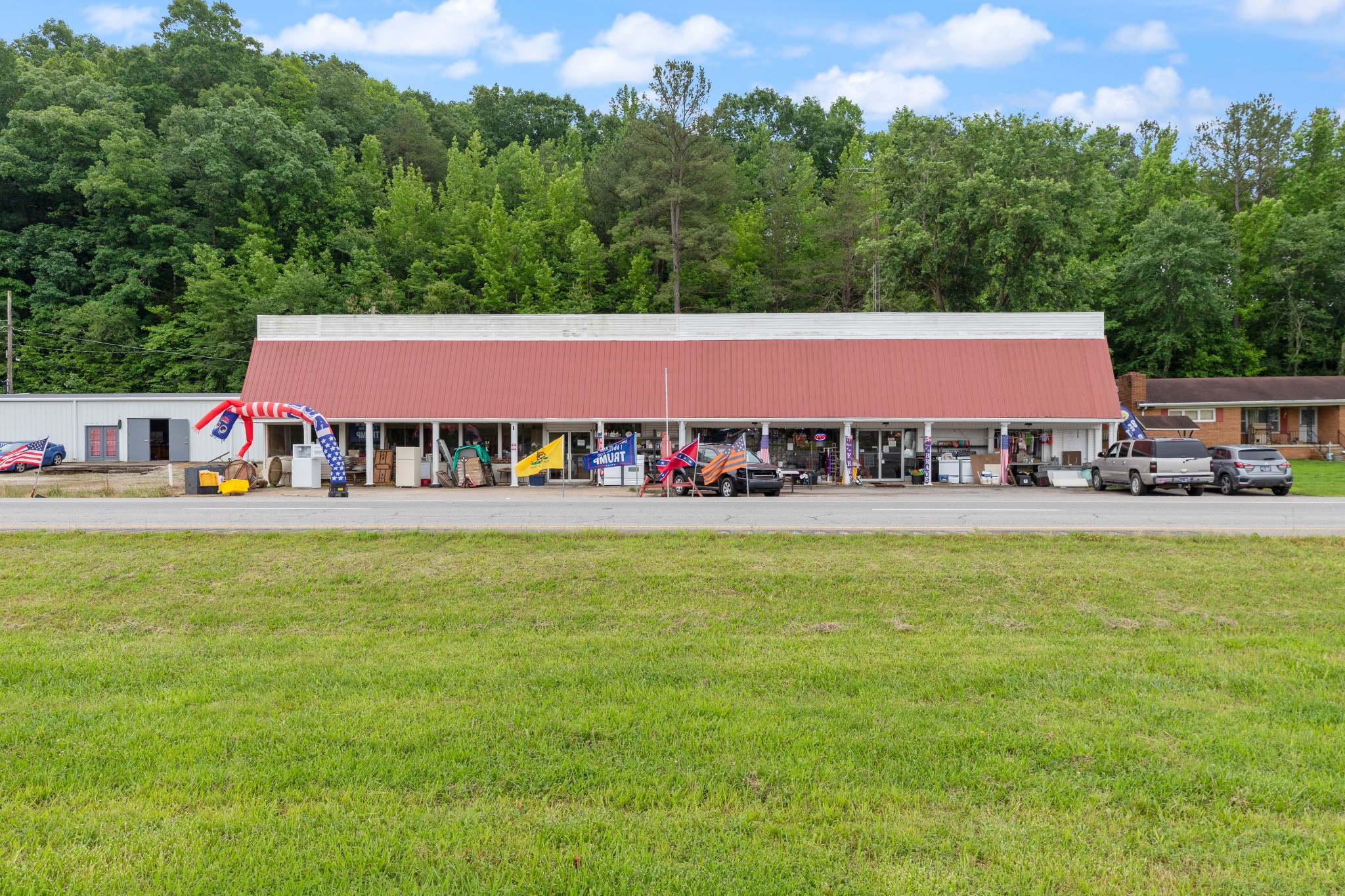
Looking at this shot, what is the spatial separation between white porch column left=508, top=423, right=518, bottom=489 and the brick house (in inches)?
1312

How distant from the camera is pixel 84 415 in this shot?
3700cm

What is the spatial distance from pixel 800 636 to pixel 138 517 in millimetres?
17071

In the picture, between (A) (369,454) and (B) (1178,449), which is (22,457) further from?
(B) (1178,449)

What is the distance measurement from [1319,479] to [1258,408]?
600 inches

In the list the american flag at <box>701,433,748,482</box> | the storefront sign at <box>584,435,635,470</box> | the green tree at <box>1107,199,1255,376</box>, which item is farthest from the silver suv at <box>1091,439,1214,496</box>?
the green tree at <box>1107,199,1255,376</box>

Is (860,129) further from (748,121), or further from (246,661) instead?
(246,661)

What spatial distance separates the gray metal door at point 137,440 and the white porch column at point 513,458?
719 inches

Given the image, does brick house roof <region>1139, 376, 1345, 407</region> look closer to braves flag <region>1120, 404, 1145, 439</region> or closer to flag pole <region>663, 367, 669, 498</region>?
braves flag <region>1120, 404, 1145, 439</region>

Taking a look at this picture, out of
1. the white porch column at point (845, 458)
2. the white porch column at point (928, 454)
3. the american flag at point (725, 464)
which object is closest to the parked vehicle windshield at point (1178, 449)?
the white porch column at point (928, 454)

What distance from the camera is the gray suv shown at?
25.0m

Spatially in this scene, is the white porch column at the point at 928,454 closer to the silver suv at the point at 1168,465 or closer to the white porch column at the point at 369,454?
the silver suv at the point at 1168,465

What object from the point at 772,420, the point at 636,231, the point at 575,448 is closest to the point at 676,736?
the point at 772,420

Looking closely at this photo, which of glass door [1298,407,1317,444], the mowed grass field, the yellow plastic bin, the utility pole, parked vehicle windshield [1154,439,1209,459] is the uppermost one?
the utility pole

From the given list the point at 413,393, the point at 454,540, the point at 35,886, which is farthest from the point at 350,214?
the point at 35,886
